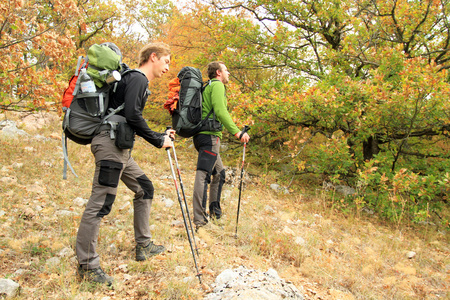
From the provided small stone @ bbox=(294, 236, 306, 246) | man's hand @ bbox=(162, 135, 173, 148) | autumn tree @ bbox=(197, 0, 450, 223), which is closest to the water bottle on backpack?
man's hand @ bbox=(162, 135, 173, 148)

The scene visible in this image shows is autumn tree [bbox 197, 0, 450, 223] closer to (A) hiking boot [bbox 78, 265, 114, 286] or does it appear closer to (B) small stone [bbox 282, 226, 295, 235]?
(B) small stone [bbox 282, 226, 295, 235]

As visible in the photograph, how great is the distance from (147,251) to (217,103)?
2226mm

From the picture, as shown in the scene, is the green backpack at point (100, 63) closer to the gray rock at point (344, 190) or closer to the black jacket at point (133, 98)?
the black jacket at point (133, 98)

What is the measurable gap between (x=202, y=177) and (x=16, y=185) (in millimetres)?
3410

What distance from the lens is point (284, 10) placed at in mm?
9344

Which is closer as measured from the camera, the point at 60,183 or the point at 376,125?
the point at 60,183

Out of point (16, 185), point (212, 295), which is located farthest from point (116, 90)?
point (16, 185)

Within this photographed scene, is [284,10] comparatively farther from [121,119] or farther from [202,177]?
[121,119]

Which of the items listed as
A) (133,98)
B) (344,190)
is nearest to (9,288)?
(133,98)

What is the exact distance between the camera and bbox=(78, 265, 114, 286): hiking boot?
9.71ft

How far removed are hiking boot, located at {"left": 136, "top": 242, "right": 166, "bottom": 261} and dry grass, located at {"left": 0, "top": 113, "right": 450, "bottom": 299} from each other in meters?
0.11

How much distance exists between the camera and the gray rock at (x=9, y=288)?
2650 millimetres

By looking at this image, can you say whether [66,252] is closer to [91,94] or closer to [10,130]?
[91,94]

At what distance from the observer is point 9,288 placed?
2.68 metres
